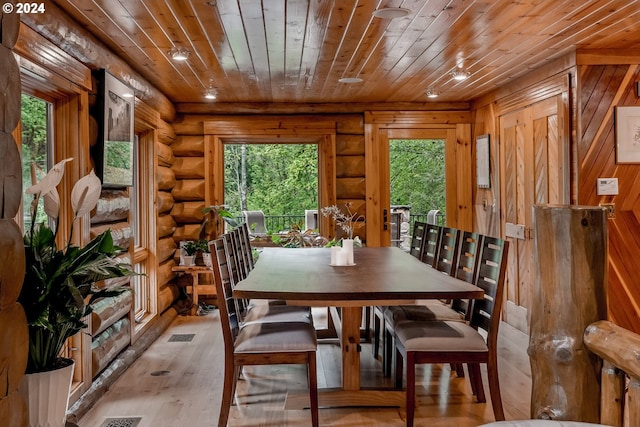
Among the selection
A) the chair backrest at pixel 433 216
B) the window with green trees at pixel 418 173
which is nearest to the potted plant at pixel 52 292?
the window with green trees at pixel 418 173

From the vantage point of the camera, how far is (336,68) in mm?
4555

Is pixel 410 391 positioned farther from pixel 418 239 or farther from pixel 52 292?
pixel 418 239

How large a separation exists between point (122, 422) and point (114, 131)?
202 cm

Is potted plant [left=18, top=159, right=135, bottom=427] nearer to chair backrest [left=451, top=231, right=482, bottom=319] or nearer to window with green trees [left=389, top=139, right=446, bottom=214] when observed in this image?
chair backrest [left=451, top=231, right=482, bottom=319]

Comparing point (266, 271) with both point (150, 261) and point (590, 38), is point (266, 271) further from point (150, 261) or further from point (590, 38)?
point (590, 38)

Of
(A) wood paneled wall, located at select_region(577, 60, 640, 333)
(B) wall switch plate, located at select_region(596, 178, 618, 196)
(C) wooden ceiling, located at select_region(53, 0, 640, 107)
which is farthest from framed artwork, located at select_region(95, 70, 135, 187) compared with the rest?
(B) wall switch plate, located at select_region(596, 178, 618, 196)

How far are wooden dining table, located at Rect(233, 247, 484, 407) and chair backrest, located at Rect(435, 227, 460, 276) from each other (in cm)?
22

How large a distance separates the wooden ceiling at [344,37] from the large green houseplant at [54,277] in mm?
1325

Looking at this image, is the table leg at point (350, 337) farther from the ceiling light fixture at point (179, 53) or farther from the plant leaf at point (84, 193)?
the ceiling light fixture at point (179, 53)

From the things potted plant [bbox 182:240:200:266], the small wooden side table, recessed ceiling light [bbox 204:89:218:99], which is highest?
recessed ceiling light [bbox 204:89:218:99]

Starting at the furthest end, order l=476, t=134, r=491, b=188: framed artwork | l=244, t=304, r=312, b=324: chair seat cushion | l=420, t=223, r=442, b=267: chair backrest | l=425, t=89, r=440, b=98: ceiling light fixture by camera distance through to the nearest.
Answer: l=476, t=134, r=491, b=188: framed artwork < l=425, t=89, r=440, b=98: ceiling light fixture < l=420, t=223, r=442, b=267: chair backrest < l=244, t=304, r=312, b=324: chair seat cushion

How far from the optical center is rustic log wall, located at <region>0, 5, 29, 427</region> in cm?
178

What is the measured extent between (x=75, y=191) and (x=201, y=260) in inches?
151

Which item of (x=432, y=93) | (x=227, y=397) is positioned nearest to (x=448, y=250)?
(x=227, y=397)
